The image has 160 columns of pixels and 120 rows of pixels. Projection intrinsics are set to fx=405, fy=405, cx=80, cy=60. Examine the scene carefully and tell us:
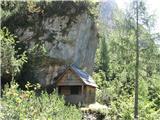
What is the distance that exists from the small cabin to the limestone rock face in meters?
1.03

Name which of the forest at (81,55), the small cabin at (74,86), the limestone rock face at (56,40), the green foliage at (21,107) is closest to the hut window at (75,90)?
the small cabin at (74,86)

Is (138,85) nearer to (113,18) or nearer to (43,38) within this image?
(113,18)

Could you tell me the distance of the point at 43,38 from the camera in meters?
30.3

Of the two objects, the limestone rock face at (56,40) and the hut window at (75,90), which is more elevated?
the limestone rock face at (56,40)

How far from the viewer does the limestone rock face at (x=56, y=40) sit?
2962 cm

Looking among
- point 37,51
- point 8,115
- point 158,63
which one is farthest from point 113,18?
point 8,115

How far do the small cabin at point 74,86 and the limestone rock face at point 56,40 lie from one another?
1.03 m

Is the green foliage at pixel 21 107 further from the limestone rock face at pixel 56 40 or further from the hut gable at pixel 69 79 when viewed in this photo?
the hut gable at pixel 69 79

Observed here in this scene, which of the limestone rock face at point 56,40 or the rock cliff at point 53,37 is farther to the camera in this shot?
the limestone rock face at point 56,40

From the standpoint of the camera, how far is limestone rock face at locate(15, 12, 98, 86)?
1166 inches

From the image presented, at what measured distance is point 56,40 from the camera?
3116 centimetres

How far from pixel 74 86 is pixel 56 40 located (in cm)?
379

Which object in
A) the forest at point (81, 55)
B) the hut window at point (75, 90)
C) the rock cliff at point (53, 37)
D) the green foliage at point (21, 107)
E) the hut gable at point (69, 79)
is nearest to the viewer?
the green foliage at point (21, 107)

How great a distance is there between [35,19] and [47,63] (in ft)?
11.2
